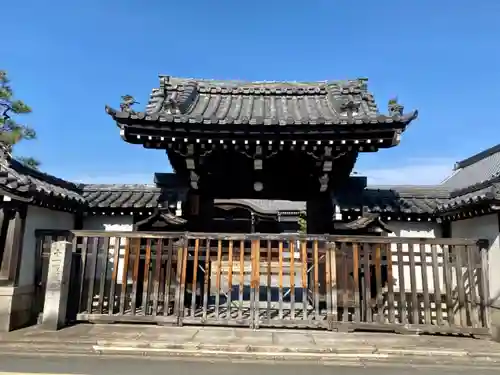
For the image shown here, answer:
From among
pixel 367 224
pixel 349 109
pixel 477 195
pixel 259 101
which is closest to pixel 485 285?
pixel 477 195

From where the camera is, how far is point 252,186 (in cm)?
904

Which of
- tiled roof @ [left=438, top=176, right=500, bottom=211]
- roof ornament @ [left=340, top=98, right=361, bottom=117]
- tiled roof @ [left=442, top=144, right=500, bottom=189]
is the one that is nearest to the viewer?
tiled roof @ [left=438, top=176, right=500, bottom=211]

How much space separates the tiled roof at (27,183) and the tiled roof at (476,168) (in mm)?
13818

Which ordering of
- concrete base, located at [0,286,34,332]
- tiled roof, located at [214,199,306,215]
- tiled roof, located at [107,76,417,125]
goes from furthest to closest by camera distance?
tiled roof, located at [214,199,306,215]
tiled roof, located at [107,76,417,125]
concrete base, located at [0,286,34,332]

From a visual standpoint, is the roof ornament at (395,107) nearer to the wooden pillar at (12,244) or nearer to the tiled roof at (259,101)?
the tiled roof at (259,101)

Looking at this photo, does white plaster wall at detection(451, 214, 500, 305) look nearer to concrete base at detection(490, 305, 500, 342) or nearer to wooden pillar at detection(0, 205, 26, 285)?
concrete base at detection(490, 305, 500, 342)

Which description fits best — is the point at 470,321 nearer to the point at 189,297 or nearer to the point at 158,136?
the point at 189,297

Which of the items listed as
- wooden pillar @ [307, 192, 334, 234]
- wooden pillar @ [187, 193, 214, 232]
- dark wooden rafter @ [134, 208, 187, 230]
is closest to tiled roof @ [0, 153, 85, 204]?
dark wooden rafter @ [134, 208, 187, 230]

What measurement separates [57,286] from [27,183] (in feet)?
6.96

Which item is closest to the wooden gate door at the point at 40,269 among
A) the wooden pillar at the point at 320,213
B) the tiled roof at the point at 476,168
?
the wooden pillar at the point at 320,213

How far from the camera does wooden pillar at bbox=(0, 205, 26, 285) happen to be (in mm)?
6734

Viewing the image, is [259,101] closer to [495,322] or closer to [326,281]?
[326,281]

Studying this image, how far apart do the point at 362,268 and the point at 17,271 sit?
718 centimetres

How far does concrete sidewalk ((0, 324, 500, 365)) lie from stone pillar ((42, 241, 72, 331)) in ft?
0.77
